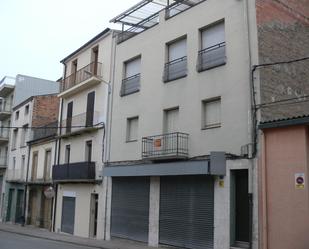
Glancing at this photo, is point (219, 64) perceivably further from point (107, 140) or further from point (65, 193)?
point (65, 193)

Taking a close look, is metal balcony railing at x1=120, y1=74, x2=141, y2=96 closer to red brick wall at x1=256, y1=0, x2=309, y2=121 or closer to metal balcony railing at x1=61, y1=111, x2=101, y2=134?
metal balcony railing at x1=61, y1=111, x2=101, y2=134

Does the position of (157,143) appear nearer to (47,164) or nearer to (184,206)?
(184,206)

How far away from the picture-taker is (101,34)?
25.8 m

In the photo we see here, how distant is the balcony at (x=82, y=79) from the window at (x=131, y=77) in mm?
2125

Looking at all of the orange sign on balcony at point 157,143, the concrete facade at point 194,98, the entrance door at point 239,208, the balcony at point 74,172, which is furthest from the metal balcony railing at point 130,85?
the entrance door at point 239,208

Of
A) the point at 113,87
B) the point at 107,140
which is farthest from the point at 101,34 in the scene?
the point at 107,140

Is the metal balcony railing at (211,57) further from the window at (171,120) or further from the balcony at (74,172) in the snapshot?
the balcony at (74,172)

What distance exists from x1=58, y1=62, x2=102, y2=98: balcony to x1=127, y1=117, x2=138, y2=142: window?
3.72 metres

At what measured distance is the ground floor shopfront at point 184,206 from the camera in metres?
15.9

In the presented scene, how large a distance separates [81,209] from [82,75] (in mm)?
7898

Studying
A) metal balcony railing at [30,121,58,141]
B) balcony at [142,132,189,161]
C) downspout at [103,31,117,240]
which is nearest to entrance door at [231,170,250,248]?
balcony at [142,132,189,161]

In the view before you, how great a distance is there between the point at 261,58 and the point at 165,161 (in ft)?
19.2

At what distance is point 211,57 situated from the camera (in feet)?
59.0

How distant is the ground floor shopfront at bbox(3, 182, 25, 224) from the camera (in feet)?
118
